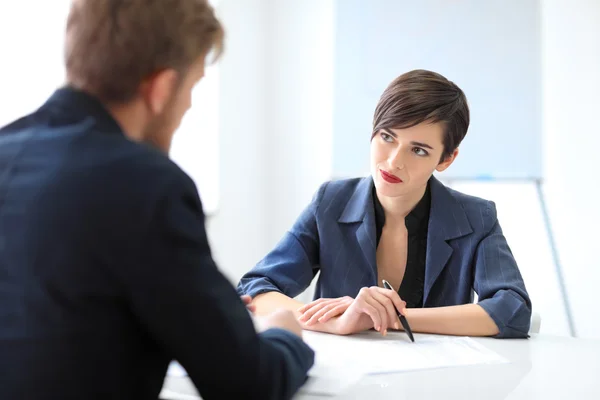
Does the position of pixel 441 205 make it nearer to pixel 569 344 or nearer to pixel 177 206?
pixel 569 344

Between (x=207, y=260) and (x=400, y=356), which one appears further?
(x=400, y=356)

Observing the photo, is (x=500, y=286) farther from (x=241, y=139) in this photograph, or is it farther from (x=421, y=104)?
(x=241, y=139)

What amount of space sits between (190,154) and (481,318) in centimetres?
261

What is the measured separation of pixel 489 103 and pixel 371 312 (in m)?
2.20

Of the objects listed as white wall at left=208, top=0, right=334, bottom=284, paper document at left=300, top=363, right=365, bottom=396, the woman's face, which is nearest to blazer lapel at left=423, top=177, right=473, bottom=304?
the woman's face

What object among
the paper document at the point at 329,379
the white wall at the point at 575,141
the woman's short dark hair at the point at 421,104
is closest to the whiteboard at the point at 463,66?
the white wall at the point at 575,141

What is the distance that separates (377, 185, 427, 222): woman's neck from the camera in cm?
187

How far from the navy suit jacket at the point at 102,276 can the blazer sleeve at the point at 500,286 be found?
0.89 meters

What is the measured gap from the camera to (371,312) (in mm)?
1402

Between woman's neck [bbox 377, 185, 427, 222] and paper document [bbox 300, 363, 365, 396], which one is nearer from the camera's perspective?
paper document [bbox 300, 363, 365, 396]

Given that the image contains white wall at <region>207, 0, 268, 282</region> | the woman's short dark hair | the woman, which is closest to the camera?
the woman

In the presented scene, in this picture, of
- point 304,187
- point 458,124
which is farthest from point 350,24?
point 458,124

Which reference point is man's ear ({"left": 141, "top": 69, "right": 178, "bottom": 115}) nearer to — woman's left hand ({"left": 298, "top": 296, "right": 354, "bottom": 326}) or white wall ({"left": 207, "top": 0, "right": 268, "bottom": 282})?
woman's left hand ({"left": 298, "top": 296, "right": 354, "bottom": 326})

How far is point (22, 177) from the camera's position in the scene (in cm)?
74
